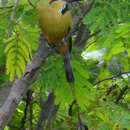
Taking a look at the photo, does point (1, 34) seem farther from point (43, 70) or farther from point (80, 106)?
point (80, 106)

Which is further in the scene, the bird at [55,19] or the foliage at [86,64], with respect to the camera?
the bird at [55,19]

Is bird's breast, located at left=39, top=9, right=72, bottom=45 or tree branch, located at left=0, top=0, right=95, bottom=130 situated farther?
bird's breast, located at left=39, top=9, right=72, bottom=45

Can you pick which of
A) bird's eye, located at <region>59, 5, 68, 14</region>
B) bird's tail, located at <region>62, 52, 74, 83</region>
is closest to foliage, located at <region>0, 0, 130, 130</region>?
bird's tail, located at <region>62, 52, 74, 83</region>

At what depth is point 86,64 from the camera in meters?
2.64

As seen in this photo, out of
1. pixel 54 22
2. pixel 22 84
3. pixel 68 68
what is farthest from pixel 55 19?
pixel 22 84

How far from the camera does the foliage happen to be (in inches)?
75.9

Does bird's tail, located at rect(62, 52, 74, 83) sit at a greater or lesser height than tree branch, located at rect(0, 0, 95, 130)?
lesser

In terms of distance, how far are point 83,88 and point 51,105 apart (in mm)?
754

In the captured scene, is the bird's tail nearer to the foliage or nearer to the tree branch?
the foliage

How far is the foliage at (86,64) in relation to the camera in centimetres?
193

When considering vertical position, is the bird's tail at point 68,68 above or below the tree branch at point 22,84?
below

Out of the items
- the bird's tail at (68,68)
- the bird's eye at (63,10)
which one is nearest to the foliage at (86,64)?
the bird's tail at (68,68)

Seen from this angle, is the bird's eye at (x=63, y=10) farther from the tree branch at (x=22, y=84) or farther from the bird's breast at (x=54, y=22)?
the tree branch at (x=22, y=84)

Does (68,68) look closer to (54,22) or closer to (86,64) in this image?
(86,64)
